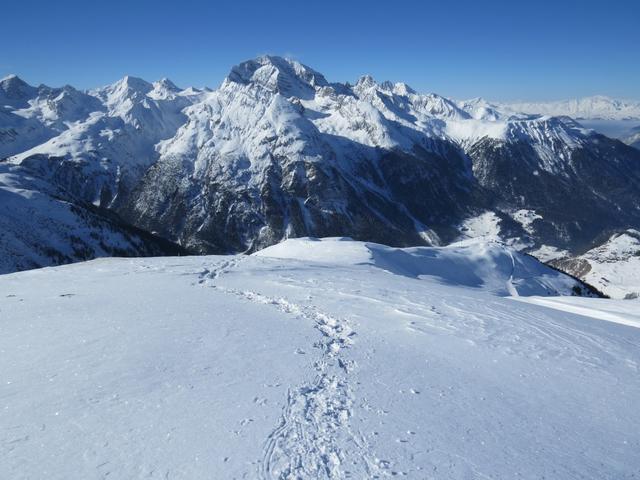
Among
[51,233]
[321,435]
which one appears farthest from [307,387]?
[51,233]

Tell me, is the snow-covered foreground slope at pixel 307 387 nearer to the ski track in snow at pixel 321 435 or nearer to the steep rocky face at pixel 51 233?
the ski track in snow at pixel 321 435

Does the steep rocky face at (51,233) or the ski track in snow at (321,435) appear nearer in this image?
the ski track in snow at (321,435)

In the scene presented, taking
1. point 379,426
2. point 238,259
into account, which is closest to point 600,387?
point 379,426

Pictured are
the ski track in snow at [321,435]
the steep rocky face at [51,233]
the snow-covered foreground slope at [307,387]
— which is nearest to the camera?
the ski track in snow at [321,435]

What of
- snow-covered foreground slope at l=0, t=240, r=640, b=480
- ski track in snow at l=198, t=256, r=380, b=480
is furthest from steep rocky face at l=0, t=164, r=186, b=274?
ski track in snow at l=198, t=256, r=380, b=480

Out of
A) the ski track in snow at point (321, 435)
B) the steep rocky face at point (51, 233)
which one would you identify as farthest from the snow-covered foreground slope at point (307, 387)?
the steep rocky face at point (51, 233)

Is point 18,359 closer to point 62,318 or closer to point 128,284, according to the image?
point 62,318
